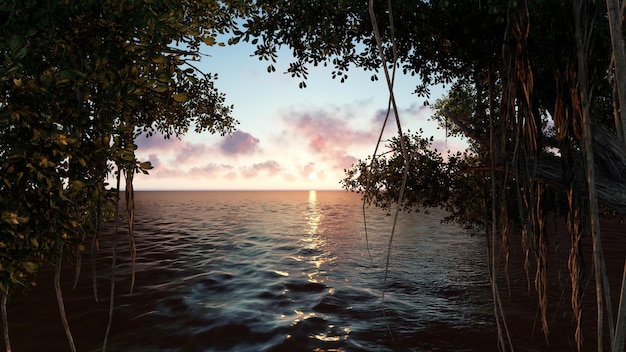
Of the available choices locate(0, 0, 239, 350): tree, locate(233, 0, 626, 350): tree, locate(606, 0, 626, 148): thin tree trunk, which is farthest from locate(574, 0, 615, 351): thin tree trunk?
locate(0, 0, 239, 350): tree

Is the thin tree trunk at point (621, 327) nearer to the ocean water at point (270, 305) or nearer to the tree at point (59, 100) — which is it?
the tree at point (59, 100)

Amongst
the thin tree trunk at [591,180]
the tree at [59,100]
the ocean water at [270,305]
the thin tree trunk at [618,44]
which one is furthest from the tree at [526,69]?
the ocean water at [270,305]

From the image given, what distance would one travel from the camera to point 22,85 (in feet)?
11.4

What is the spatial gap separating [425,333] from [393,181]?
425 cm

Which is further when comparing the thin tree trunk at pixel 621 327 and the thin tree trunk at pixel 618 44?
the thin tree trunk at pixel 621 327

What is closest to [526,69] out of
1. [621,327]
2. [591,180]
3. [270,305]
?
[591,180]

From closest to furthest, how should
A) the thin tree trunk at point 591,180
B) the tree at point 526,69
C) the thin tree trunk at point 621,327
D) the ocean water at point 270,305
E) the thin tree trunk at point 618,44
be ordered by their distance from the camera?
1. the thin tree trunk at point 618,44
2. the thin tree trunk at point 621,327
3. the thin tree trunk at point 591,180
4. the tree at point 526,69
5. the ocean water at point 270,305

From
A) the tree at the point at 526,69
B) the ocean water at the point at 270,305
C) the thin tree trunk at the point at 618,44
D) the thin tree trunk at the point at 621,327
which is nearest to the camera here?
the thin tree trunk at the point at 618,44

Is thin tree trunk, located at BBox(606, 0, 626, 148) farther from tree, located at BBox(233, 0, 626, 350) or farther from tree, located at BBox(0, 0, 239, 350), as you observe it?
tree, located at BBox(0, 0, 239, 350)

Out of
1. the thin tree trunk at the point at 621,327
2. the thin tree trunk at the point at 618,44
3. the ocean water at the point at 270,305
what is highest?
the thin tree trunk at the point at 618,44

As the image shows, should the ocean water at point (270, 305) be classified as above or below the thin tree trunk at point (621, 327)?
below

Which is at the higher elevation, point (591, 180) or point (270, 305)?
point (591, 180)

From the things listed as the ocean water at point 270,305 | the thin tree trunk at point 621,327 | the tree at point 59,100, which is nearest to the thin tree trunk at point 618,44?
the thin tree trunk at point 621,327

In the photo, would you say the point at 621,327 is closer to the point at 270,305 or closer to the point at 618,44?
the point at 618,44
